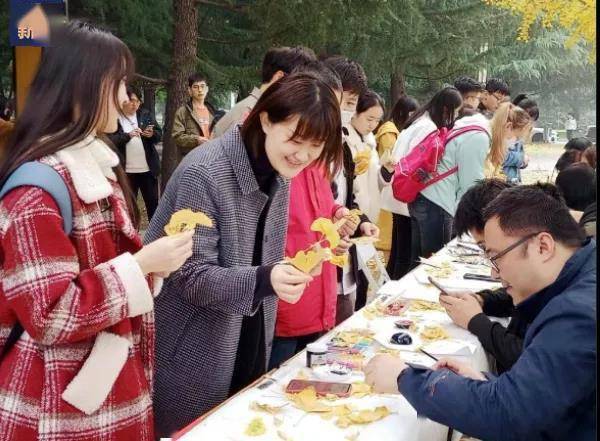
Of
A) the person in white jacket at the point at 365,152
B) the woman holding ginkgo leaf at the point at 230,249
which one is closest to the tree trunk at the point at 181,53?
the person in white jacket at the point at 365,152

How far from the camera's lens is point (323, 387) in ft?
7.08

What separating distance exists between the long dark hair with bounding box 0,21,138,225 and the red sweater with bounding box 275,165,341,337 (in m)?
1.11

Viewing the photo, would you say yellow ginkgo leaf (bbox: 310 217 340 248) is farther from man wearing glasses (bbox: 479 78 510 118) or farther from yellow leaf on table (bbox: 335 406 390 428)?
man wearing glasses (bbox: 479 78 510 118)

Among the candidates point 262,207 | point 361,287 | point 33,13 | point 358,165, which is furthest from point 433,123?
point 33,13

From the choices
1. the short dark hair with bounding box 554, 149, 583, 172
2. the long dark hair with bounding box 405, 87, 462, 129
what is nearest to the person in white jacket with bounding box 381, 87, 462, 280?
the long dark hair with bounding box 405, 87, 462, 129

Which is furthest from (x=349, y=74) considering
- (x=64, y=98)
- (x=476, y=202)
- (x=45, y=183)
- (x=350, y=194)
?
(x=45, y=183)

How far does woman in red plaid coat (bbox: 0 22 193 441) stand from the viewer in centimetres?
154

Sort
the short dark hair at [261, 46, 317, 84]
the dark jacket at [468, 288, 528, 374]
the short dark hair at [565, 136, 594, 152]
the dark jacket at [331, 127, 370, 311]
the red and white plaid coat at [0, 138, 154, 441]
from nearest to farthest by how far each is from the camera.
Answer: the red and white plaid coat at [0, 138, 154, 441], the dark jacket at [468, 288, 528, 374], the short dark hair at [261, 46, 317, 84], the dark jacket at [331, 127, 370, 311], the short dark hair at [565, 136, 594, 152]

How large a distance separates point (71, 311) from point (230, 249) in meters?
0.71

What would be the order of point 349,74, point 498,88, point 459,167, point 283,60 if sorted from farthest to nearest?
point 498,88 < point 459,167 < point 349,74 < point 283,60

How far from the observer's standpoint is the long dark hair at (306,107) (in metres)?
2.11

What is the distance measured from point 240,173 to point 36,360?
0.86m

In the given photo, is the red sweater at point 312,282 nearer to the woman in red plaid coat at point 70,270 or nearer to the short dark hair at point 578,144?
the woman in red plaid coat at point 70,270

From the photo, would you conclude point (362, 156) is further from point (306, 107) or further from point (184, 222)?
point (184, 222)
